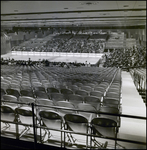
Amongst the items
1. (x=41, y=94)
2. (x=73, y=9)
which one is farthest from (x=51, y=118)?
(x=73, y=9)

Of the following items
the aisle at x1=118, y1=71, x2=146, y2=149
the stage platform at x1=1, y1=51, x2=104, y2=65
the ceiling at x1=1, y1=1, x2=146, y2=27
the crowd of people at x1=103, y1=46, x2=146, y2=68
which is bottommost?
the aisle at x1=118, y1=71, x2=146, y2=149

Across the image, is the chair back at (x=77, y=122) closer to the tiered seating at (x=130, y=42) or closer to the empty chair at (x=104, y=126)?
the empty chair at (x=104, y=126)

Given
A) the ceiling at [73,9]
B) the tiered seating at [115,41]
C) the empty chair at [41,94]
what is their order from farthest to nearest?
the tiered seating at [115,41] < the ceiling at [73,9] < the empty chair at [41,94]

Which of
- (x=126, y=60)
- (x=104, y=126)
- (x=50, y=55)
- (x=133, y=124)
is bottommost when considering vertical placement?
(x=133, y=124)

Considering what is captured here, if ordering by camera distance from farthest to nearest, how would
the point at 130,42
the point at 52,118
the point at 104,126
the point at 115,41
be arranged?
1. the point at 115,41
2. the point at 130,42
3. the point at 52,118
4. the point at 104,126

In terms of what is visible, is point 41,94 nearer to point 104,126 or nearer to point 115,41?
point 104,126

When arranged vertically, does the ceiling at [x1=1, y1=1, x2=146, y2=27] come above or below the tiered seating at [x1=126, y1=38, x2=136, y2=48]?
below

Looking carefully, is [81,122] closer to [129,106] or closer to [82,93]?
[82,93]

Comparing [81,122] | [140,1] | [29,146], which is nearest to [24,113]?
[29,146]

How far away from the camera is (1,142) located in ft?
10.1

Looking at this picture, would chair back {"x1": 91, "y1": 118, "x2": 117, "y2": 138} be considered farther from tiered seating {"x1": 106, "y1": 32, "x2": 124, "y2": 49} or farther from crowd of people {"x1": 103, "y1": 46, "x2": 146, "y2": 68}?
tiered seating {"x1": 106, "y1": 32, "x2": 124, "y2": 49}

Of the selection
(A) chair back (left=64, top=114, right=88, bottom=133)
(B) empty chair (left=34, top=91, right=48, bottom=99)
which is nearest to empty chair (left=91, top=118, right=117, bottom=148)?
(A) chair back (left=64, top=114, right=88, bottom=133)

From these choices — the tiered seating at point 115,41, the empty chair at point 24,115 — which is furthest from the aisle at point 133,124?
the tiered seating at point 115,41

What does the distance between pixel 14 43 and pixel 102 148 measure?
31090 mm
